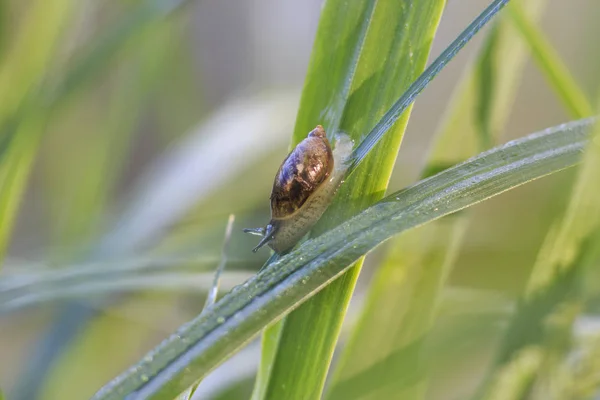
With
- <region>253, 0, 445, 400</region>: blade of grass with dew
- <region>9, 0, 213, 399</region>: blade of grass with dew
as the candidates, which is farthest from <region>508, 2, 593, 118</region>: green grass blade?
<region>9, 0, 213, 399</region>: blade of grass with dew

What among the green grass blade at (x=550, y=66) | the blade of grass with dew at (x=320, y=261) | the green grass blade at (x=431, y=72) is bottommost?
the blade of grass with dew at (x=320, y=261)

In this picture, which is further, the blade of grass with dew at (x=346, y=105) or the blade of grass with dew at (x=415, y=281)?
the blade of grass with dew at (x=415, y=281)

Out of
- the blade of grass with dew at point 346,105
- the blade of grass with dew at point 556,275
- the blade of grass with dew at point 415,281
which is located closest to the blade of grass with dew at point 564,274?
the blade of grass with dew at point 556,275

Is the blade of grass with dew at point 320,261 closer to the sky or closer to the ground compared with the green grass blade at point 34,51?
closer to the ground

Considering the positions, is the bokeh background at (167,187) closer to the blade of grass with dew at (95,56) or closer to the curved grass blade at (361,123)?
the blade of grass with dew at (95,56)

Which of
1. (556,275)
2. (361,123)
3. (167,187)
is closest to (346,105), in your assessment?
(361,123)


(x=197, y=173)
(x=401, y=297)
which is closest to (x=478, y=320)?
(x=401, y=297)
